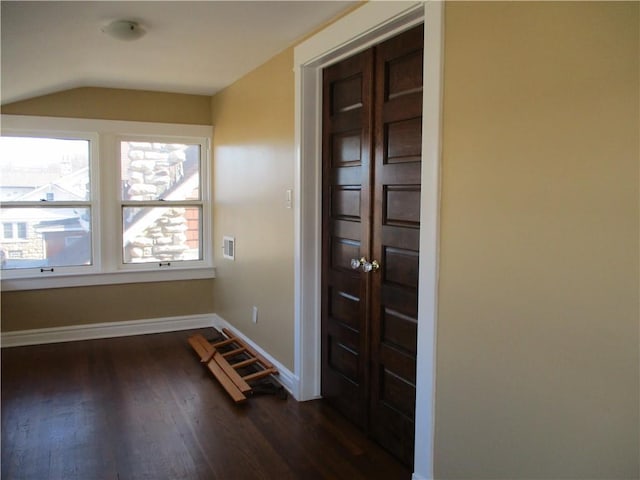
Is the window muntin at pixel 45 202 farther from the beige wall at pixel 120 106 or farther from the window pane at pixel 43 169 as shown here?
the beige wall at pixel 120 106

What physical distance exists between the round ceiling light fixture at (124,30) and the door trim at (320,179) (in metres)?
0.87

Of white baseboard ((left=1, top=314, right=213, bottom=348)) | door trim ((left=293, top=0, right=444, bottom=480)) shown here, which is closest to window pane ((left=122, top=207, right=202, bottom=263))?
white baseboard ((left=1, top=314, right=213, bottom=348))

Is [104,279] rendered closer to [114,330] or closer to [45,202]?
[114,330]

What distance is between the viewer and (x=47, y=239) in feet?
14.3

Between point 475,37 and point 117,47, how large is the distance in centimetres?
225

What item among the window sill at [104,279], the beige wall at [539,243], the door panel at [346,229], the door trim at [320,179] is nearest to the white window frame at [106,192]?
the window sill at [104,279]

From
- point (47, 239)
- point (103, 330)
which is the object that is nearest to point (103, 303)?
point (103, 330)

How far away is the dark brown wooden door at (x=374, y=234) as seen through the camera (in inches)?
92.1

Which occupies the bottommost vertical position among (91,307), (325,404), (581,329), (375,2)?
(325,404)

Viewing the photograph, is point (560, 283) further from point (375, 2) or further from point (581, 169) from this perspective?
point (375, 2)

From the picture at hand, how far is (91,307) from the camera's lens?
4.53m

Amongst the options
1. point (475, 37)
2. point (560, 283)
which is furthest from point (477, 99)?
point (560, 283)

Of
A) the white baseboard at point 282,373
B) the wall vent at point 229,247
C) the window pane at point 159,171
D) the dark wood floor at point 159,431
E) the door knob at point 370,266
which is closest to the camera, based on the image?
the dark wood floor at point 159,431

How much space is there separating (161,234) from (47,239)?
0.92m
